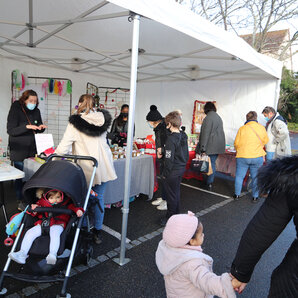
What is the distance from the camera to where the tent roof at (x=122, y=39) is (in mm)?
2753

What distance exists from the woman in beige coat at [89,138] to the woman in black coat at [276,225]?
1.73 m

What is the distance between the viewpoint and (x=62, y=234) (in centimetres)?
196

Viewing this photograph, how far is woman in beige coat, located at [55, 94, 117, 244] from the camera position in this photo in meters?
2.51

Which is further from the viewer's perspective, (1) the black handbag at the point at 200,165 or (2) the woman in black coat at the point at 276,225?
(1) the black handbag at the point at 200,165

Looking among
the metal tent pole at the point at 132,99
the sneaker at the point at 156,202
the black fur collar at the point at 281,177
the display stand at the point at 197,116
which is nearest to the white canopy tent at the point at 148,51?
the metal tent pole at the point at 132,99

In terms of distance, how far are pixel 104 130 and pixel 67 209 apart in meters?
0.92

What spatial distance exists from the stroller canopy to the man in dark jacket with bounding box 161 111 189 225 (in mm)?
1221

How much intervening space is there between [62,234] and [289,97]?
18683 millimetres

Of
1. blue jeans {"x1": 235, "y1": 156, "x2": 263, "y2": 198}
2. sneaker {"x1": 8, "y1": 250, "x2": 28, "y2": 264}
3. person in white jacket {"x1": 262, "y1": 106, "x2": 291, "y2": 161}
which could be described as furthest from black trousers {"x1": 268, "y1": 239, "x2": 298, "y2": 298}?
person in white jacket {"x1": 262, "y1": 106, "x2": 291, "y2": 161}

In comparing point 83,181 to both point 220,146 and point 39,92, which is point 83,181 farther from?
point 39,92

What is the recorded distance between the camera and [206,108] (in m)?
4.89

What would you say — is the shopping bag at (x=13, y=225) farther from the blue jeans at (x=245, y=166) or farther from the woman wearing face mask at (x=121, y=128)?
the blue jeans at (x=245, y=166)

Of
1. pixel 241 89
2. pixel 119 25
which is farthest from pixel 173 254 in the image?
pixel 241 89

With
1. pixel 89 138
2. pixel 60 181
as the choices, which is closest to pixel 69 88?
pixel 89 138
